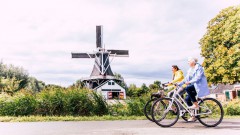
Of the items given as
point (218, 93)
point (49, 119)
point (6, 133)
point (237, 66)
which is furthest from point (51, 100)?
point (218, 93)

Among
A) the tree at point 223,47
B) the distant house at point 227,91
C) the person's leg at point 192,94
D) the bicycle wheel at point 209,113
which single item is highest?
the tree at point 223,47

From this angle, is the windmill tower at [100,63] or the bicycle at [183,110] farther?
the windmill tower at [100,63]

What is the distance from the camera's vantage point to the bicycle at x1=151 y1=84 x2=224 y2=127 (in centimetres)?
841

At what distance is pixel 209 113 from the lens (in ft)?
27.9

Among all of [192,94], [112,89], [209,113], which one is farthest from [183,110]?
[112,89]

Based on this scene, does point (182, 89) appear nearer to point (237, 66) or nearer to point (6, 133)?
point (6, 133)

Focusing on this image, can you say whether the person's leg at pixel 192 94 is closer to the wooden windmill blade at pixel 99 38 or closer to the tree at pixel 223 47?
the tree at pixel 223 47

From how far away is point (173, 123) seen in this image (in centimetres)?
822

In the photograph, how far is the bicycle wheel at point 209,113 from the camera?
854 centimetres

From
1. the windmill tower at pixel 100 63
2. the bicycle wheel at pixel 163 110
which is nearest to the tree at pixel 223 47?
the windmill tower at pixel 100 63

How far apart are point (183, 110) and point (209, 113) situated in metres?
0.71

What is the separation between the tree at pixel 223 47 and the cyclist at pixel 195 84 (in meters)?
23.1

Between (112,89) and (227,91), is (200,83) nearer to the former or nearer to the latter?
(112,89)

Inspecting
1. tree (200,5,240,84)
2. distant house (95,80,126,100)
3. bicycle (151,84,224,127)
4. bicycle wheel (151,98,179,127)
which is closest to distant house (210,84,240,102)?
distant house (95,80,126,100)
